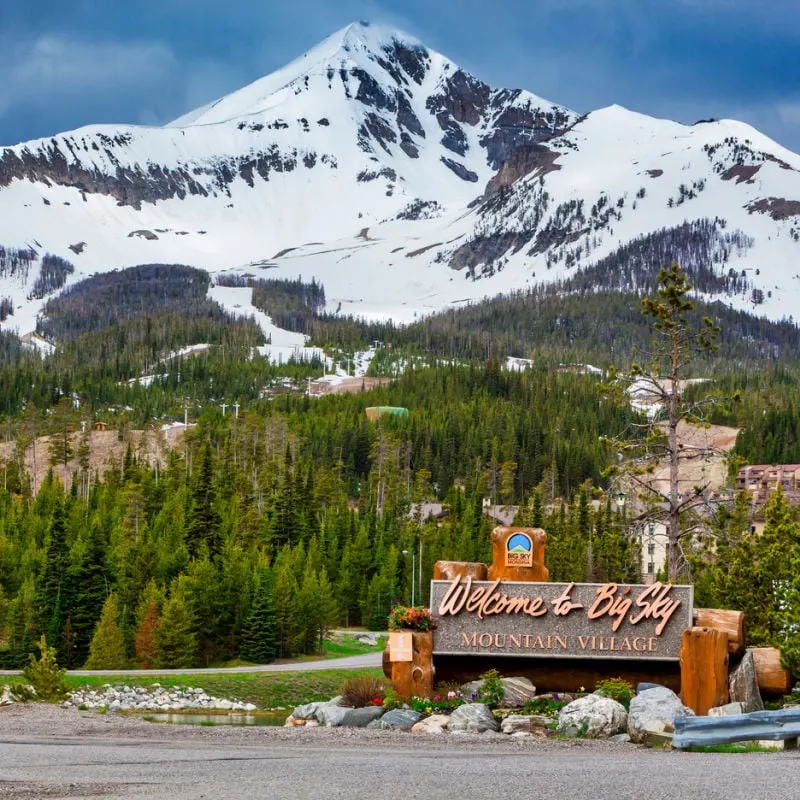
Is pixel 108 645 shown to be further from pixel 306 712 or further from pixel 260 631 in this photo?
pixel 306 712

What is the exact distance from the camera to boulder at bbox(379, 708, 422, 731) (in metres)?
28.4

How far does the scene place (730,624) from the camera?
31.3 meters

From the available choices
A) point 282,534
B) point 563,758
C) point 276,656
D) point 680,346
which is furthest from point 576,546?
point 563,758

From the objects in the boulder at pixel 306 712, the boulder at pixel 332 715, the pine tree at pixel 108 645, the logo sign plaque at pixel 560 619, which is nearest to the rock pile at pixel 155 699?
the boulder at pixel 306 712

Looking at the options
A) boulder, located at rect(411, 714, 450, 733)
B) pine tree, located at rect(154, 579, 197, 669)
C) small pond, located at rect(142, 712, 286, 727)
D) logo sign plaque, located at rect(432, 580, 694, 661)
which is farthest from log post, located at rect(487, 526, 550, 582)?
pine tree, located at rect(154, 579, 197, 669)

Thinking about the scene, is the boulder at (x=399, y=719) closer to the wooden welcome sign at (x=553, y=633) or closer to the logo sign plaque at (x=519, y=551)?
the wooden welcome sign at (x=553, y=633)

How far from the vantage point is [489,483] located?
565 ft

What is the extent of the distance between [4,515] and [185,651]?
4984cm

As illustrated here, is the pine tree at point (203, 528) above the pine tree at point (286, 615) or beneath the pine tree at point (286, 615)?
above

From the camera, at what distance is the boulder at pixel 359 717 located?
29391 mm

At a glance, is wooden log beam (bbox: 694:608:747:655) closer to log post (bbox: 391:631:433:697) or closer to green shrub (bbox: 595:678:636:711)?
green shrub (bbox: 595:678:636:711)

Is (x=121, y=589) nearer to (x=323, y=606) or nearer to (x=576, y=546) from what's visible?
(x=323, y=606)

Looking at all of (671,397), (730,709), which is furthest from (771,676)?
(671,397)

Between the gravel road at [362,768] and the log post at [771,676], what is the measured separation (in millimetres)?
6999
